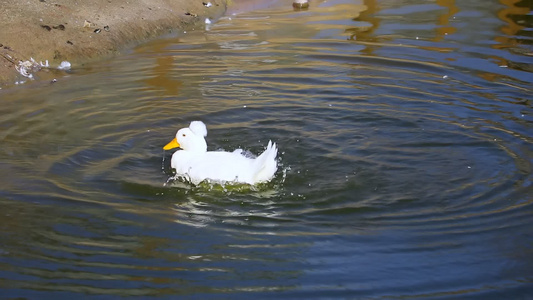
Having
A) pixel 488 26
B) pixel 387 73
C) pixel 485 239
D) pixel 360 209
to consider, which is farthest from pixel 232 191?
pixel 488 26

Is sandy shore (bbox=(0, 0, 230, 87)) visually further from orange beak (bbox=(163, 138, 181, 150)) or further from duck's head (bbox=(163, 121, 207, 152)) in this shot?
duck's head (bbox=(163, 121, 207, 152))

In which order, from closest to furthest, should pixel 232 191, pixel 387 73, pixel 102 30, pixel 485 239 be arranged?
pixel 485 239 → pixel 232 191 → pixel 387 73 → pixel 102 30

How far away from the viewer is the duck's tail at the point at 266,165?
6164mm

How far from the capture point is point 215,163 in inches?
251

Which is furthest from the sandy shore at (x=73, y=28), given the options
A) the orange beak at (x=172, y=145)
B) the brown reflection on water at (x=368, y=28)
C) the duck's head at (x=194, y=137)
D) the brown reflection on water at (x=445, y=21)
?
the brown reflection on water at (x=445, y=21)

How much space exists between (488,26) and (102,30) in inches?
239

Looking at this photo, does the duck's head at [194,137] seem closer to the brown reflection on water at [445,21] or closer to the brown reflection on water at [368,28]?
the brown reflection on water at [368,28]

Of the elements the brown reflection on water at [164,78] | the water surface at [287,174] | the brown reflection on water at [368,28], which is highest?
the brown reflection on water at [368,28]

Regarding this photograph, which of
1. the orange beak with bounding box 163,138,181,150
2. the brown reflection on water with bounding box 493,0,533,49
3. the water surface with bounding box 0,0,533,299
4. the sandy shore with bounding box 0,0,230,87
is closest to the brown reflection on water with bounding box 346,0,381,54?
the water surface with bounding box 0,0,533,299

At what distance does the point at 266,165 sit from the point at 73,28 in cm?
580

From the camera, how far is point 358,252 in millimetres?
5047

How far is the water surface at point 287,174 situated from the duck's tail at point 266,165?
0.38 feet

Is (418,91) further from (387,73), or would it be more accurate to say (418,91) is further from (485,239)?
(485,239)

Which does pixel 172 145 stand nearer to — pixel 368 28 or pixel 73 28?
pixel 73 28
